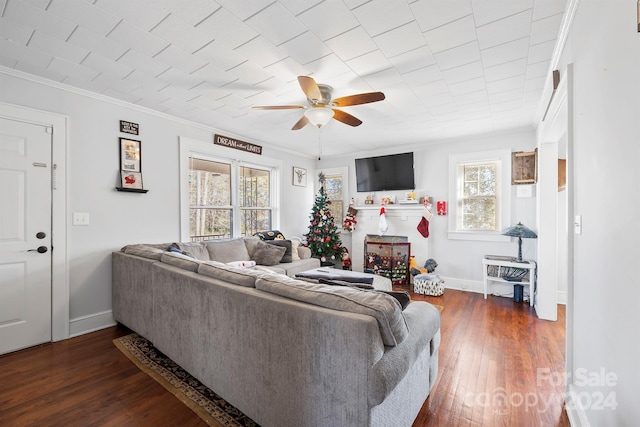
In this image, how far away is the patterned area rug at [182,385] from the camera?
1.68 meters

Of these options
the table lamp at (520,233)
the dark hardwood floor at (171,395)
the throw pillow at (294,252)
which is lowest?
the dark hardwood floor at (171,395)

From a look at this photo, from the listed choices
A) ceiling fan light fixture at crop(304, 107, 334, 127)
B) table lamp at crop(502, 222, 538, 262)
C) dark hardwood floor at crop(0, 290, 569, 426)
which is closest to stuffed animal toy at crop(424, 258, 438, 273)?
table lamp at crop(502, 222, 538, 262)

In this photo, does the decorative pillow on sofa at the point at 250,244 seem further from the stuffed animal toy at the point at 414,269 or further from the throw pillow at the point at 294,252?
the stuffed animal toy at the point at 414,269

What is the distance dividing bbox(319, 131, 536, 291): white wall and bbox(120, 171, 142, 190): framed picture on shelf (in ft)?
13.5

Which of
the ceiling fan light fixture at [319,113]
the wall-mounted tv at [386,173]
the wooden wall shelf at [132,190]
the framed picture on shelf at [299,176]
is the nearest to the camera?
the ceiling fan light fixture at [319,113]

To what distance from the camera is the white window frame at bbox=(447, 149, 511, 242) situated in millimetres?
4199

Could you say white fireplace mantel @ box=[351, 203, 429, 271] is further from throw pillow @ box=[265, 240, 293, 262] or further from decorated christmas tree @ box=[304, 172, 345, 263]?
throw pillow @ box=[265, 240, 293, 262]

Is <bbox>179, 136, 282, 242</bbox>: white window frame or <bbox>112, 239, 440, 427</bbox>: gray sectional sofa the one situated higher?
<bbox>179, 136, 282, 242</bbox>: white window frame

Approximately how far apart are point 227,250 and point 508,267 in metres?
4.06

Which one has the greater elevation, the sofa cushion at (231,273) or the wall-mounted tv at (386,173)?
the wall-mounted tv at (386,173)

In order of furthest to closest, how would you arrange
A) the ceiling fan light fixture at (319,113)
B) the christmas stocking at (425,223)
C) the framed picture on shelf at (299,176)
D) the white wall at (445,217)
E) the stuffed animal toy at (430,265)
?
the framed picture on shelf at (299,176)
the christmas stocking at (425,223)
the stuffed animal toy at (430,265)
the white wall at (445,217)
the ceiling fan light fixture at (319,113)

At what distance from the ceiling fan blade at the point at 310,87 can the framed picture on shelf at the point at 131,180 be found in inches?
90.3

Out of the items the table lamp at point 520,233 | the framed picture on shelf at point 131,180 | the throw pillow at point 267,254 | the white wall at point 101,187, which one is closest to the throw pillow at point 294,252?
the throw pillow at point 267,254

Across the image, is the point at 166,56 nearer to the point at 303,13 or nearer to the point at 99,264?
the point at 303,13
